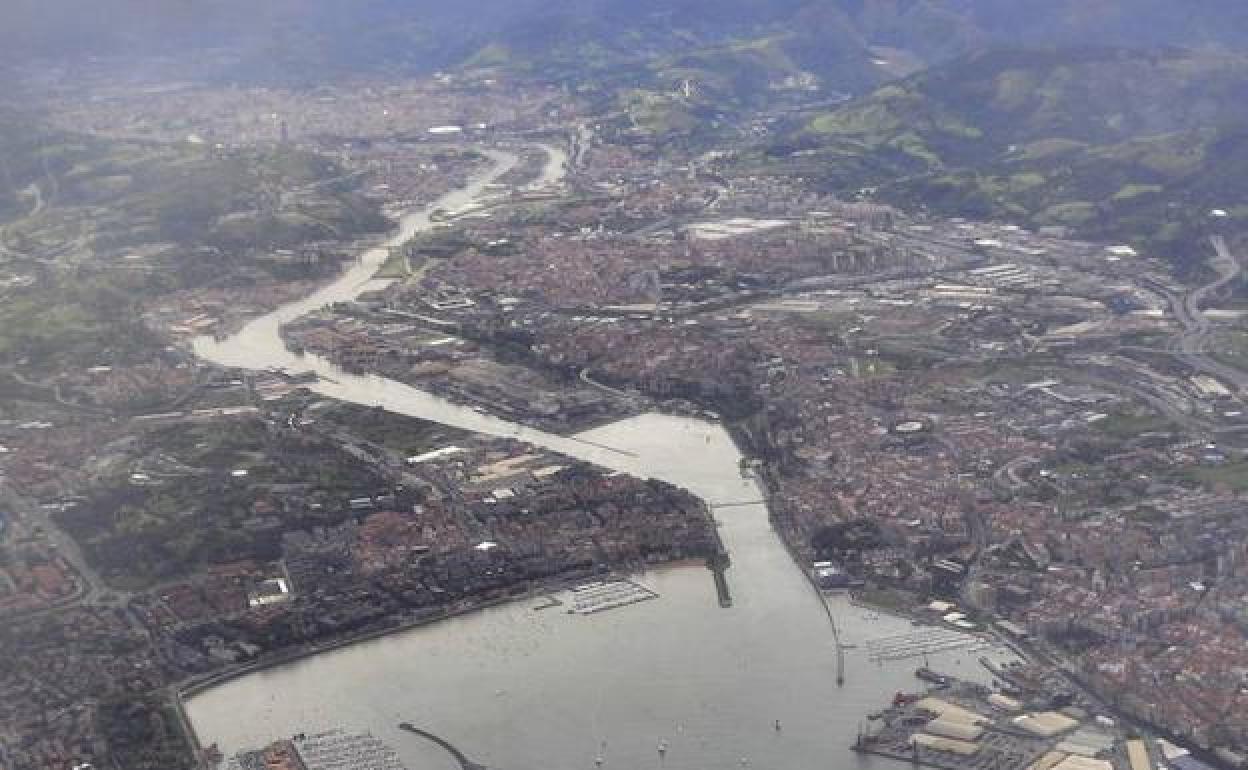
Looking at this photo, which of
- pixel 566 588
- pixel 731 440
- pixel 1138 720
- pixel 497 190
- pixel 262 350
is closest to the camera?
pixel 1138 720

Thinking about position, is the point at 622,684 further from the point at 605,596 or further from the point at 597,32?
the point at 597,32

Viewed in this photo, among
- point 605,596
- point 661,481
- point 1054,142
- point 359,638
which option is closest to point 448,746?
point 359,638

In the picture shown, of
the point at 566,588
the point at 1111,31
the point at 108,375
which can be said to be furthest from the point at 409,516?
the point at 1111,31

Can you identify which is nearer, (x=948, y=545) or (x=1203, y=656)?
(x=1203, y=656)

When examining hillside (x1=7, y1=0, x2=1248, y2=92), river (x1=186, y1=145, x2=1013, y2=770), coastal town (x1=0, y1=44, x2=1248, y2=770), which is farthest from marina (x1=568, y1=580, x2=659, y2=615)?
hillside (x1=7, y1=0, x2=1248, y2=92)

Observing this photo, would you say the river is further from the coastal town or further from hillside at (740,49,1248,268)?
hillside at (740,49,1248,268)

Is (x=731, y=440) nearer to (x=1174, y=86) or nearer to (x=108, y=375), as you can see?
(x=108, y=375)

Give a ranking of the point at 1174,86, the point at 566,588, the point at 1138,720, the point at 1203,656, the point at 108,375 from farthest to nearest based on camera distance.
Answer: the point at 1174,86 → the point at 108,375 → the point at 566,588 → the point at 1203,656 → the point at 1138,720
